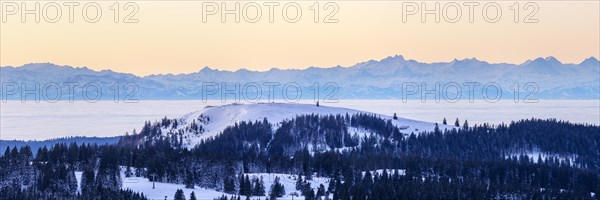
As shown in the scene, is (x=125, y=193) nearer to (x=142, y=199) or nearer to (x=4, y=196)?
(x=142, y=199)

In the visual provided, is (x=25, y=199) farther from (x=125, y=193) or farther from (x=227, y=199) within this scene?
(x=227, y=199)

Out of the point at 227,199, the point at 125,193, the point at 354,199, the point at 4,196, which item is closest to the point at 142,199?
the point at 125,193

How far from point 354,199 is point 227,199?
1175 inches

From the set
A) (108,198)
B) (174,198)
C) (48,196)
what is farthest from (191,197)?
(48,196)

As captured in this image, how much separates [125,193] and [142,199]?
600 centimetres

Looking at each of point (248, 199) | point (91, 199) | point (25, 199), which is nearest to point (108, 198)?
point (91, 199)

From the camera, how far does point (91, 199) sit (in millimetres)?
191875

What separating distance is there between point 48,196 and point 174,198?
2884 cm

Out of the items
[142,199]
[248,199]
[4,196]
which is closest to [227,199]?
[248,199]

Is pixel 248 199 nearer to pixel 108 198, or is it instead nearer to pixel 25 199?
pixel 108 198

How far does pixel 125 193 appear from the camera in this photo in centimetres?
19400

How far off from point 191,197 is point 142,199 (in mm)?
12071

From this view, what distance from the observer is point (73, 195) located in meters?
199

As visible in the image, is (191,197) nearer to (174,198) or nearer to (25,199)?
(174,198)
